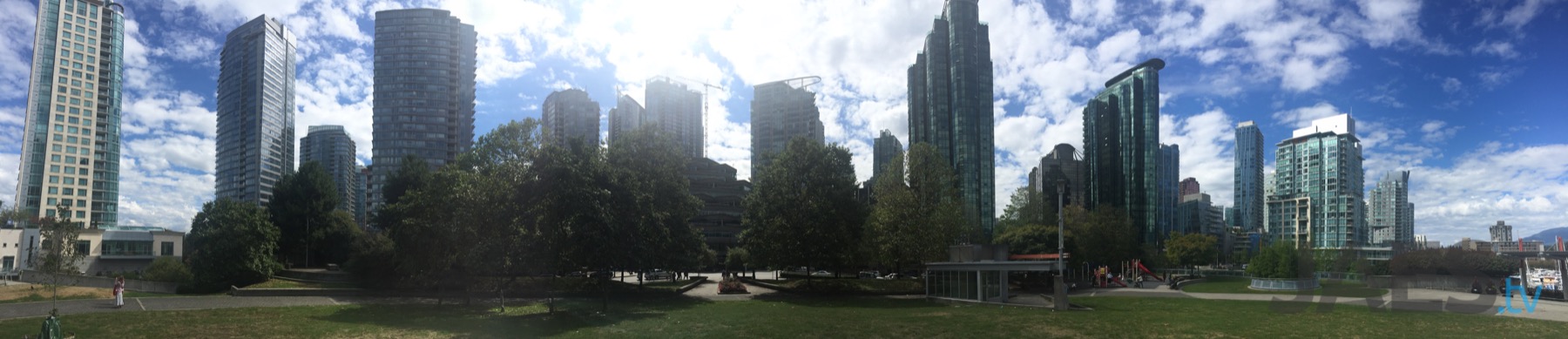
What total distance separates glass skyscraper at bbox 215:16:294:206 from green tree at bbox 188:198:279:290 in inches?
5092

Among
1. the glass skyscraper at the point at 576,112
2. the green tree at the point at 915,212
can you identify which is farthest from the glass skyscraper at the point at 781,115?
the green tree at the point at 915,212

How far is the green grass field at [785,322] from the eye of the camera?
19.5 meters

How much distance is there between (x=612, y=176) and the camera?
86.9 feet

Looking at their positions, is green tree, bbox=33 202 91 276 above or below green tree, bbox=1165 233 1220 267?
above

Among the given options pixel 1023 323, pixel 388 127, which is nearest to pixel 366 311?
pixel 1023 323

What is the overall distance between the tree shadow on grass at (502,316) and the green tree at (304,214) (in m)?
34.9

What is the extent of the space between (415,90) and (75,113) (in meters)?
49.4

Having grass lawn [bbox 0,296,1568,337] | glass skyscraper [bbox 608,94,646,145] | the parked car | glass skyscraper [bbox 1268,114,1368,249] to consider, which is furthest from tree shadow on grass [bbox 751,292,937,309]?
glass skyscraper [bbox 608,94,646,145]

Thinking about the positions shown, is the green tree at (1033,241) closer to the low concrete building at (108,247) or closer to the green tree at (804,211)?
the green tree at (804,211)

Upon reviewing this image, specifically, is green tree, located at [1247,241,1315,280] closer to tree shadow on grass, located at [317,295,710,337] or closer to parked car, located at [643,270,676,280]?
tree shadow on grass, located at [317,295,710,337]

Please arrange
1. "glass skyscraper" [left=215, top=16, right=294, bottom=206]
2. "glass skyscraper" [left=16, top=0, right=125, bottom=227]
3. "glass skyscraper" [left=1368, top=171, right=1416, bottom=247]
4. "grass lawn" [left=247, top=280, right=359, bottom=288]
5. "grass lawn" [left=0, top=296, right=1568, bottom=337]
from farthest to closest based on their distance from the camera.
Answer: "glass skyscraper" [left=215, top=16, right=294, bottom=206] → "glass skyscraper" [left=1368, top=171, right=1416, bottom=247] → "glass skyscraper" [left=16, top=0, right=125, bottom=227] → "grass lawn" [left=247, top=280, right=359, bottom=288] → "grass lawn" [left=0, top=296, right=1568, bottom=337]

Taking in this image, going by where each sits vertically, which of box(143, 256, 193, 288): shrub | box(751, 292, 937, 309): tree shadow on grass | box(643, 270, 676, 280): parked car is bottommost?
box(643, 270, 676, 280): parked car

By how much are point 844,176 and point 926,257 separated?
6997mm

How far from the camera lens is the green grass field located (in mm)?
19453
